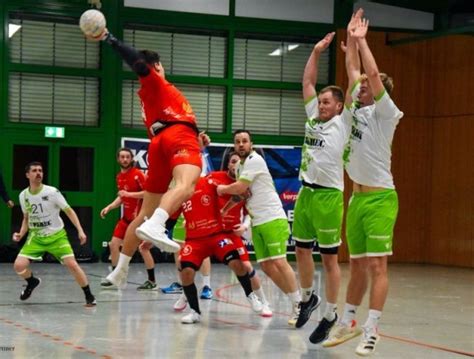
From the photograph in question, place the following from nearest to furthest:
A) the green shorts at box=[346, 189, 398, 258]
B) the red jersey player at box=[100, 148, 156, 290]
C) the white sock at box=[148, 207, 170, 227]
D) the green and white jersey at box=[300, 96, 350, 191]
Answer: the white sock at box=[148, 207, 170, 227], the green shorts at box=[346, 189, 398, 258], the green and white jersey at box=[300, 96, 350, 191], the red jersey player at box=[100, 148, 156, 290]

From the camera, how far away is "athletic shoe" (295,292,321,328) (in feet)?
27.9

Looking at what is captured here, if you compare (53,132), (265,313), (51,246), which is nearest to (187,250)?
(265,313)

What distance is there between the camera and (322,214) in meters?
8.03

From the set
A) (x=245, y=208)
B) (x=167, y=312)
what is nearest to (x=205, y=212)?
(x=245, y=208)

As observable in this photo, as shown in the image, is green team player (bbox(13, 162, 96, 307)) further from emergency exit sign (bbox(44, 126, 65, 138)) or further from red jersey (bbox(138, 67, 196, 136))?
emergency exit sign (bbox(44, 126, 65, 138))

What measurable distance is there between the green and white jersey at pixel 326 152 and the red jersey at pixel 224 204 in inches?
56.3

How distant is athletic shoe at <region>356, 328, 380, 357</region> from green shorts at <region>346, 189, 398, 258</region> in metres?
0.65

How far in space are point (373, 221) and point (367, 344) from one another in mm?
1018

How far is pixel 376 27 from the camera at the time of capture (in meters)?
20.0

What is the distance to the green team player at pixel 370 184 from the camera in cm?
690

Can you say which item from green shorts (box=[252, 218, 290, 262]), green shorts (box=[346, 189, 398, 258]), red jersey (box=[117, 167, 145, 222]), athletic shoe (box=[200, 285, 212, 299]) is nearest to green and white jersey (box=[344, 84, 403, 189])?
green shorts (box=[346, 189, 398, 258])

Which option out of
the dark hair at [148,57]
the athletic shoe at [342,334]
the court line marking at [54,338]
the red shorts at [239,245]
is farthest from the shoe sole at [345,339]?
the dark hair at [148,57]

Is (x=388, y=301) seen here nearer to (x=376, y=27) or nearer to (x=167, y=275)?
(x=167, y=275)

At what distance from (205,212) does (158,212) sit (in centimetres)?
261
